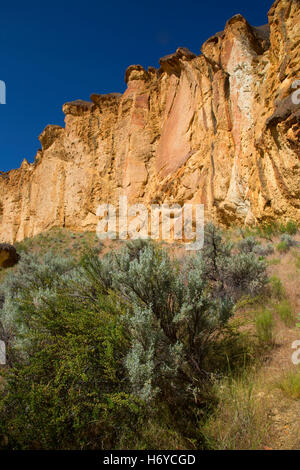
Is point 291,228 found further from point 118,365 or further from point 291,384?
point 118,365

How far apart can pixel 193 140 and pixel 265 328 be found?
42.0 feet

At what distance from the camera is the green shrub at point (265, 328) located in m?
2.63

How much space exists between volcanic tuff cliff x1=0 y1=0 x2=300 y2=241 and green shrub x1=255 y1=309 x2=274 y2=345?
19.8ft

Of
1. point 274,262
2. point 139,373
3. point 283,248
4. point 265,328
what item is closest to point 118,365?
point 139,373

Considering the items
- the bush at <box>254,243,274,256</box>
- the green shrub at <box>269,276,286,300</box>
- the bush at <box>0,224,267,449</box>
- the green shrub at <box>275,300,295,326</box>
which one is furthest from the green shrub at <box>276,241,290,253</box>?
the bush at <box>0,224,267,449</box>

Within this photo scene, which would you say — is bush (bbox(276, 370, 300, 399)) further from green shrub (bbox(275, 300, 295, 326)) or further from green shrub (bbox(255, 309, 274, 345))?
green shrub (bbox(275, 300, 295, 326))

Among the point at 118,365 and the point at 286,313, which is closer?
the point at 118,365

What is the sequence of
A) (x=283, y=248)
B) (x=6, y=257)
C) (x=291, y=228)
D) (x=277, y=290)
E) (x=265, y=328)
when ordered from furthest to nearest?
1. (x=6, y=257)
2. (x=291, y=228)
3. (x=283, y=248)
4. (x=277, y=290)
5. (x=265, y=328)

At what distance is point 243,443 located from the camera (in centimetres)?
157

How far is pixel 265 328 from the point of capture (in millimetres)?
2746

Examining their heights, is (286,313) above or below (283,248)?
below

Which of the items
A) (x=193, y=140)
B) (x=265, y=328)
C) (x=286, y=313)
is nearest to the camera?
(x=265, y=328)

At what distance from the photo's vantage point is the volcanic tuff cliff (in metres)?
8.25

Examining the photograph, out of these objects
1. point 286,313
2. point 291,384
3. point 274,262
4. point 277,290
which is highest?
point 274,262
